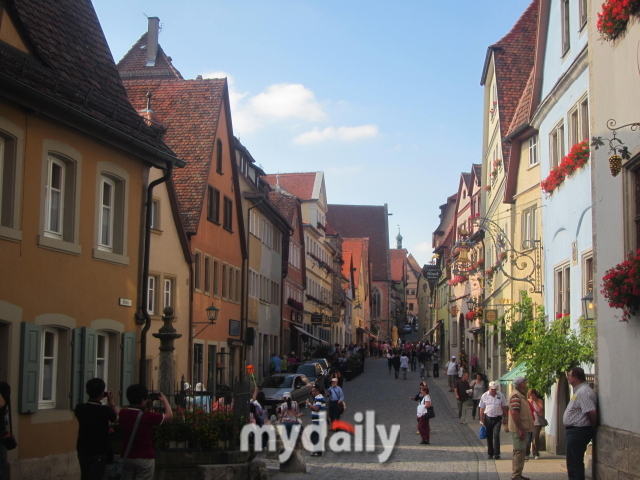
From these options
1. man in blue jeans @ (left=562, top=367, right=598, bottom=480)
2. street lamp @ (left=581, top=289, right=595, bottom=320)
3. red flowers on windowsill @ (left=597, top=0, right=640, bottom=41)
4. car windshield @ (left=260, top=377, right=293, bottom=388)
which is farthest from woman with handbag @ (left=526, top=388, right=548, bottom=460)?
car windshield @ (left=260, top=377, right=293, bottom=388)

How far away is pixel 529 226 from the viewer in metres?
24.9

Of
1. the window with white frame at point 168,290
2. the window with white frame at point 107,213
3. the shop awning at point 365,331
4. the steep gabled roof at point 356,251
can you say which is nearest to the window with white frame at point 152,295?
the window with white frame at point 168,290

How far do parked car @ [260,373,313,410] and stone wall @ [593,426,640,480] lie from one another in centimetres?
1622

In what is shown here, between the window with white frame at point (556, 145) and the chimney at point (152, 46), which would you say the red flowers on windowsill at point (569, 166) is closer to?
the window with white frame at point (556, 145)

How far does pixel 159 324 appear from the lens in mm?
23859

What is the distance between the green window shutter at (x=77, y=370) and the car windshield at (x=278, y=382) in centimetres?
1384

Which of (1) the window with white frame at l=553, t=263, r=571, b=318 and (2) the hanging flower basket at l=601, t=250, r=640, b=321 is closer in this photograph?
(2) the hanging flower basket at l=601, t=250, r=640, b=321

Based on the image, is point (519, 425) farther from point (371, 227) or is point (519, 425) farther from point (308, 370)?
point (371, 227)

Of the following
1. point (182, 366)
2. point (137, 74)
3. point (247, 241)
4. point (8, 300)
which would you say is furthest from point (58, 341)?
point (137, 74)

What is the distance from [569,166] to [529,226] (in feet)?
26.8

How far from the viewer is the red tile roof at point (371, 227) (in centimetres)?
11950

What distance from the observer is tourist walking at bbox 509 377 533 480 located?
47.3 feet

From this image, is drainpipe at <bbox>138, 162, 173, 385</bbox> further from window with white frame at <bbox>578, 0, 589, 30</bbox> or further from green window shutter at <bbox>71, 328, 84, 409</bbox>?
window with white frame at <bbox>578, 0, 589, 30</bbox>

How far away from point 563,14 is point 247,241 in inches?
785
